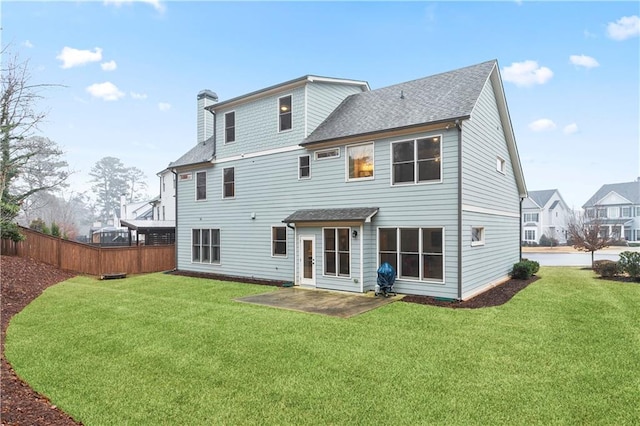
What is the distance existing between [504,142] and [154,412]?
50.5 feet

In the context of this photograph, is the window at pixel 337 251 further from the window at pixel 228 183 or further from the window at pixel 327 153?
the window at pixel 228 183

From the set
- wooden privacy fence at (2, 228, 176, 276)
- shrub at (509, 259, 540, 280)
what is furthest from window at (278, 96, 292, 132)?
shrub at (509, 259, 540, 280)

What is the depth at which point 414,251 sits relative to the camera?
35.4 ft

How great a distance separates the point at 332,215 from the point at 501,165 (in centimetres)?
794

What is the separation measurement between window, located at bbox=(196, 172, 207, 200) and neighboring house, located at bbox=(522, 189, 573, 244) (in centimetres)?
4307

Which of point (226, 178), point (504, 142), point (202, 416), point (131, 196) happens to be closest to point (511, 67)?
point (504, 142)

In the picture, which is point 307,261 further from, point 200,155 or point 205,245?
point 200,155

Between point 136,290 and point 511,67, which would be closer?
point 136,290

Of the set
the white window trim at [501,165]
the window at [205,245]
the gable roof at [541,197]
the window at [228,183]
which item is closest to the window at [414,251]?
the white window trim at [501,165]

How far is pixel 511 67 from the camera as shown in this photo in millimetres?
37219

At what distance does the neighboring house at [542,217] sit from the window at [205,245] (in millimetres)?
42974

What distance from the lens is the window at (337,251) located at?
11766mm

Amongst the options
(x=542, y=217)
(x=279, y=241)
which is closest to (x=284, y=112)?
(x=279, y=241)

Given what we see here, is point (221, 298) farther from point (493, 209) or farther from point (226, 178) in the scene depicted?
point (493, 209)
